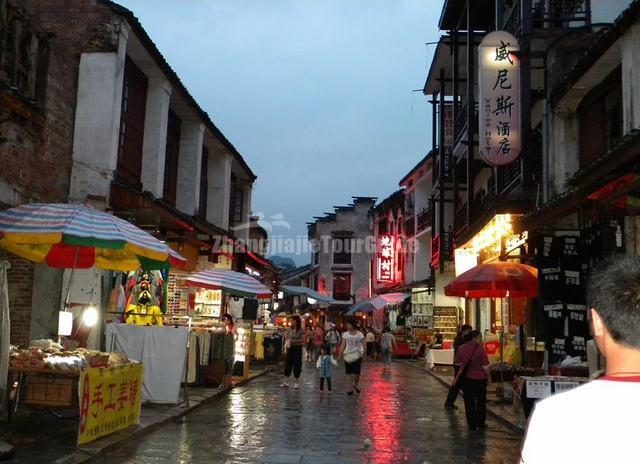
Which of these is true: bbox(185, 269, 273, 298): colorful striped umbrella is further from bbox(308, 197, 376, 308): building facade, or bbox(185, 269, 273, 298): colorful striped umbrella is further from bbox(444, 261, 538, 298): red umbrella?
bbox(308, 197, 376, 308): building facade

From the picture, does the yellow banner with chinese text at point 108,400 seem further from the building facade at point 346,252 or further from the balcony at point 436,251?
the building facade at point 346,252

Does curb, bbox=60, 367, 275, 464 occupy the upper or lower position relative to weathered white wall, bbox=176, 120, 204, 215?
lower

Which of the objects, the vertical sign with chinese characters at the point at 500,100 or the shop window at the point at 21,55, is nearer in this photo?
the shop window at the point at 21,55

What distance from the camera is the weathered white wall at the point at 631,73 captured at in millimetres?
10195

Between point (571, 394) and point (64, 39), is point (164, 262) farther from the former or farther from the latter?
point (571, 394)

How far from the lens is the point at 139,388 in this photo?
9.64 metres

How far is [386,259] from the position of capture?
145 feet

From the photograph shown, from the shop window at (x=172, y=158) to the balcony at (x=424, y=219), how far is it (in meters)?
18.8

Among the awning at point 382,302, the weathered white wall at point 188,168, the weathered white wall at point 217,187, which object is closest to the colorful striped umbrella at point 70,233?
the weathered white wall at point 188,168

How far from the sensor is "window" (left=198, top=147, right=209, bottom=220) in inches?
944

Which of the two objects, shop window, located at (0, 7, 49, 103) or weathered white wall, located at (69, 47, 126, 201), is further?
weathered white wall, located at (69, 47, 126, 201)

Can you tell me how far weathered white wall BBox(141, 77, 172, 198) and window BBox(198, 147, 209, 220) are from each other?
21.7 ft

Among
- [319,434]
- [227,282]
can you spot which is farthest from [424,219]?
[319,434]

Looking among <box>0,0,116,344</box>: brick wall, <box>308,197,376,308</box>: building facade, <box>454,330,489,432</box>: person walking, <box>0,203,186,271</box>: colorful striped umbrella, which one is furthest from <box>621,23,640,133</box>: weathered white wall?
<box>308,197,376,308</box>: building facade
